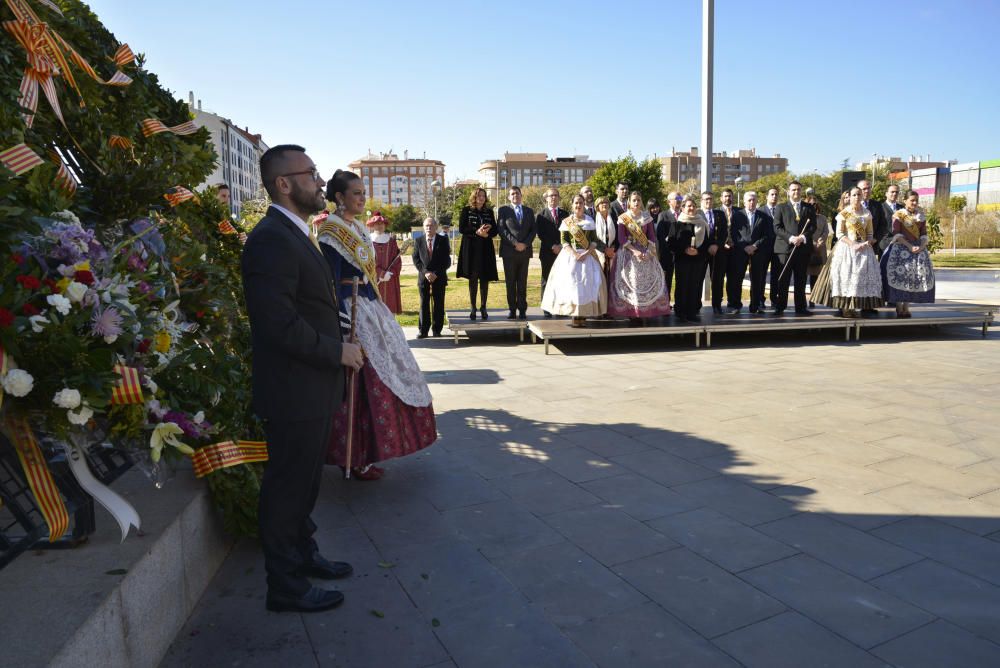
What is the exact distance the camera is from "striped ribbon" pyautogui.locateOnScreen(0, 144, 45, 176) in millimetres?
2402

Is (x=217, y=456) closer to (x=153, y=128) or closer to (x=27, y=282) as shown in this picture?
(x=27, y=282)

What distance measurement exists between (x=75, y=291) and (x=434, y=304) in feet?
29.5

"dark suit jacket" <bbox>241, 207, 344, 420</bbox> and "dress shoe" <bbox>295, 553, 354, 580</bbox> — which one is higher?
"dark suit jacket" <bbox>241, 207, 344, 420</bbox>

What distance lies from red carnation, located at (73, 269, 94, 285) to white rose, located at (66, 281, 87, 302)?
36 millimetres

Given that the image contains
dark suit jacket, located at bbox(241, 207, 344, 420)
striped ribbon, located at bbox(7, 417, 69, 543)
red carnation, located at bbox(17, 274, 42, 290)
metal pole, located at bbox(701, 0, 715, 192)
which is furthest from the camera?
metal pole, located at bbox(701, 0, 715, 192)

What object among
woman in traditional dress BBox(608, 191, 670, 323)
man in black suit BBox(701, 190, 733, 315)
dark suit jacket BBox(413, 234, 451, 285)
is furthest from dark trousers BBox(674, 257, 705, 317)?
dark suit jacket BBox(413, 234, 451, 285)

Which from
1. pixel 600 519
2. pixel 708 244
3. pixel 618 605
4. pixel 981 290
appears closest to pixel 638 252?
pixel 708 244

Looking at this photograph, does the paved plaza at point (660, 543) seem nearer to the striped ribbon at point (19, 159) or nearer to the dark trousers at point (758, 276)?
the striped ribbon at point (19, 159)

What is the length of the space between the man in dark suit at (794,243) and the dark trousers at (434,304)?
→ 185 inches

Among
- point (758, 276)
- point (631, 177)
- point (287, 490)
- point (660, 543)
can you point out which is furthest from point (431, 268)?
point (631, 177)

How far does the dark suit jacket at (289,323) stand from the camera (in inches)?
107

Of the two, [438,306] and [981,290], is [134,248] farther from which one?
[981,290]

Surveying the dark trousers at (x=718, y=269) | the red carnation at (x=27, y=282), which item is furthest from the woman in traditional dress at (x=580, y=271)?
the red carnation at (x=27, y=282)

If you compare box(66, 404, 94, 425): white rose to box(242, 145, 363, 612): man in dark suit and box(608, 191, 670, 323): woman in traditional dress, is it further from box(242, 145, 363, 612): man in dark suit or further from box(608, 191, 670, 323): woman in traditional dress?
box(608, 191, 670, 323): woman in traditional dress
